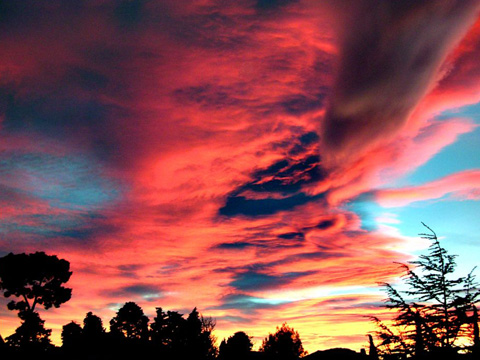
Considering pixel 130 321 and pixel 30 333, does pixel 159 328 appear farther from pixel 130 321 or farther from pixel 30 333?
pixel 30 333

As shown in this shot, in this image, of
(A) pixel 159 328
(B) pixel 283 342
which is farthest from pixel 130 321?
(B) pixel 283 342

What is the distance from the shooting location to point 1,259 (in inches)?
1823

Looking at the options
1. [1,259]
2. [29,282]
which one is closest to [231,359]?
[29,282]

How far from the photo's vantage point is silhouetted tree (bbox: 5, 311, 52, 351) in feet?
139

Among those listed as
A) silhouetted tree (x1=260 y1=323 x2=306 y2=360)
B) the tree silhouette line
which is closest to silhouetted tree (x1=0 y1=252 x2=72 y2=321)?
the tree silhouette line

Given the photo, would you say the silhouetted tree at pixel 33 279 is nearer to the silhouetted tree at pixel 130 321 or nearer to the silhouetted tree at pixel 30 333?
the silhouetted tree at pixel 30 333

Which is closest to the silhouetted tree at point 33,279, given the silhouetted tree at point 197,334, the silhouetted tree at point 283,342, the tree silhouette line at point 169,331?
the tree silhouette line at point 169,331

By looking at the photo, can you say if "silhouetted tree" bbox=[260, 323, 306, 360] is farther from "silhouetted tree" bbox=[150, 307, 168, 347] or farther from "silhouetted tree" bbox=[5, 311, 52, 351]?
"silhouetted tree" bbox=[5, 311, 52, 351]

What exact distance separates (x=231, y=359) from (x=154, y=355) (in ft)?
56.1

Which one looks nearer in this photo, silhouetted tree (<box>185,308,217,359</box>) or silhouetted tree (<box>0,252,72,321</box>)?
silhouetted tree (<box>0,252,72,321</box>)

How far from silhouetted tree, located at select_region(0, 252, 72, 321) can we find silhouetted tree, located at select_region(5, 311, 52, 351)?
1.10 metres

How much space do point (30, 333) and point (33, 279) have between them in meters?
6.66

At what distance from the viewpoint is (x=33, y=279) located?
46438 millimetres

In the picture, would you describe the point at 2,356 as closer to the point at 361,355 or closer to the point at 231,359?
the point at 361,355
